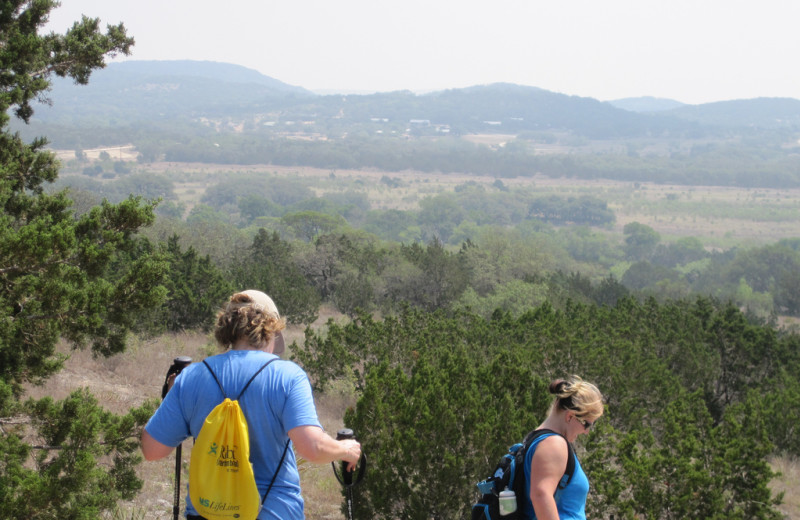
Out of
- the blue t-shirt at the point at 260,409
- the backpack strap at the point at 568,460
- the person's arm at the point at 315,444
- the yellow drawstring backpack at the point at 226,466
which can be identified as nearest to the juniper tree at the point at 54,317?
the blue t-shirt at the point at 260,409

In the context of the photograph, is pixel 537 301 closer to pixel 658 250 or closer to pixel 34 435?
pixel 34 435

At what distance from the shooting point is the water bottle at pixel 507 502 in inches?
115

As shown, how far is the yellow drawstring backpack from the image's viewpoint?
2570 millimetres

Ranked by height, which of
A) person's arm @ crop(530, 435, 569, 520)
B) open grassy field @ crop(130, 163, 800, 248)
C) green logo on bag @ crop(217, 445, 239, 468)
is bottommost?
open grassy field @ crop(130, 163, 800, 248)

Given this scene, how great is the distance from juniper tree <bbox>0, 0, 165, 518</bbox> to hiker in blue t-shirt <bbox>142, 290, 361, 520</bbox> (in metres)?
2.02

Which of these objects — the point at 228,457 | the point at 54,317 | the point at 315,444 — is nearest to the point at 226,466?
the point at 228,457

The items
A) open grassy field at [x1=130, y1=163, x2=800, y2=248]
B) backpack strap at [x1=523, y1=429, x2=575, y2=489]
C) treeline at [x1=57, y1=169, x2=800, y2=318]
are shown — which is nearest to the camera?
backpack strap at [x1=523, y1=429, x2=575, y2=489]

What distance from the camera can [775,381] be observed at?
47.8 feet

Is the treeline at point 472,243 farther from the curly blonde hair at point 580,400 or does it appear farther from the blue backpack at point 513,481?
the curly blonde hair at point 580,400

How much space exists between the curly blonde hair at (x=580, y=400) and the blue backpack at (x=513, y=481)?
125mm

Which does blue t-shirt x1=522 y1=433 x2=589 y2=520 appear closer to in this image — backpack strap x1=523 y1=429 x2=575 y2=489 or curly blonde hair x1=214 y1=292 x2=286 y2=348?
backpack strap x1=523 y1=429 x2=575 y2=489

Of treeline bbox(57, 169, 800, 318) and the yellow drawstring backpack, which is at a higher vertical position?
the yellow drawstring backpack

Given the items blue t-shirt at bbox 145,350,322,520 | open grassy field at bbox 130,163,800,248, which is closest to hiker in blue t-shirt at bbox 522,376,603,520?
blue t-shirt at bbox 145,350,322,520

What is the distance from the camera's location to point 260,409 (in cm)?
264
